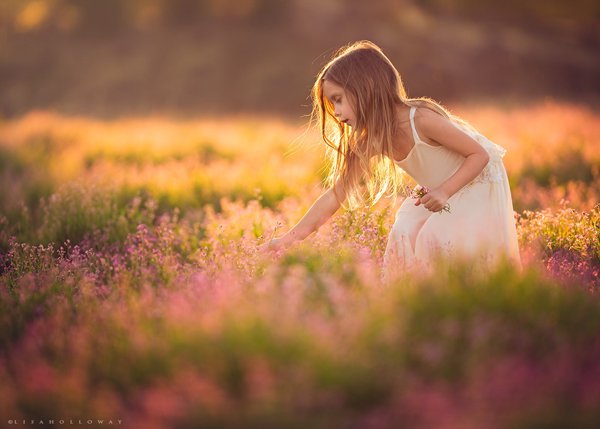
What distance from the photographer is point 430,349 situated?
8.39 ft

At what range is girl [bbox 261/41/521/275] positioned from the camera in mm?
4055

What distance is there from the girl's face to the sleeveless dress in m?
0.39

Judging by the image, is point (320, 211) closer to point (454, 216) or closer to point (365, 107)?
point (365, 107)

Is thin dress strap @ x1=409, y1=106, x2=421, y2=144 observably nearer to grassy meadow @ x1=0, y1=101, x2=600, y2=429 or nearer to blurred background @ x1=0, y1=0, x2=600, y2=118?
grassy meadow @ x1=0, y1=101, x2=600, y2=429

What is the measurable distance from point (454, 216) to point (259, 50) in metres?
29.3

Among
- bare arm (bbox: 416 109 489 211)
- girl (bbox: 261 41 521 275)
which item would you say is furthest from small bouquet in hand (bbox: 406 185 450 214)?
bare arm (bbox: 416 109 489 211)

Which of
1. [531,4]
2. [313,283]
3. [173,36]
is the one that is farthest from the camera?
[173,36]

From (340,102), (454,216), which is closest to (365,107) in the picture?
(340,102)

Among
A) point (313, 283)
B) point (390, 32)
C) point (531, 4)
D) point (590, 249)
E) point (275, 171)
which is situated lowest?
point (313, 283)

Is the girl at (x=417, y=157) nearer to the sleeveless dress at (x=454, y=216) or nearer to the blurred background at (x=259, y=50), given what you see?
the sleeveless dress at (x=454, y=216)

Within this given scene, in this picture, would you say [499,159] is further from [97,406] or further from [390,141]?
[97,406]

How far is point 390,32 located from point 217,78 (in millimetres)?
8868

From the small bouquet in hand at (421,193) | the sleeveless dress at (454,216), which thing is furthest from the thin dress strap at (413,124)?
the small bouquet in hand at (421,193)

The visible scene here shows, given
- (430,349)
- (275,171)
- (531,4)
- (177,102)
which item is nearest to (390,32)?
(531,4)
